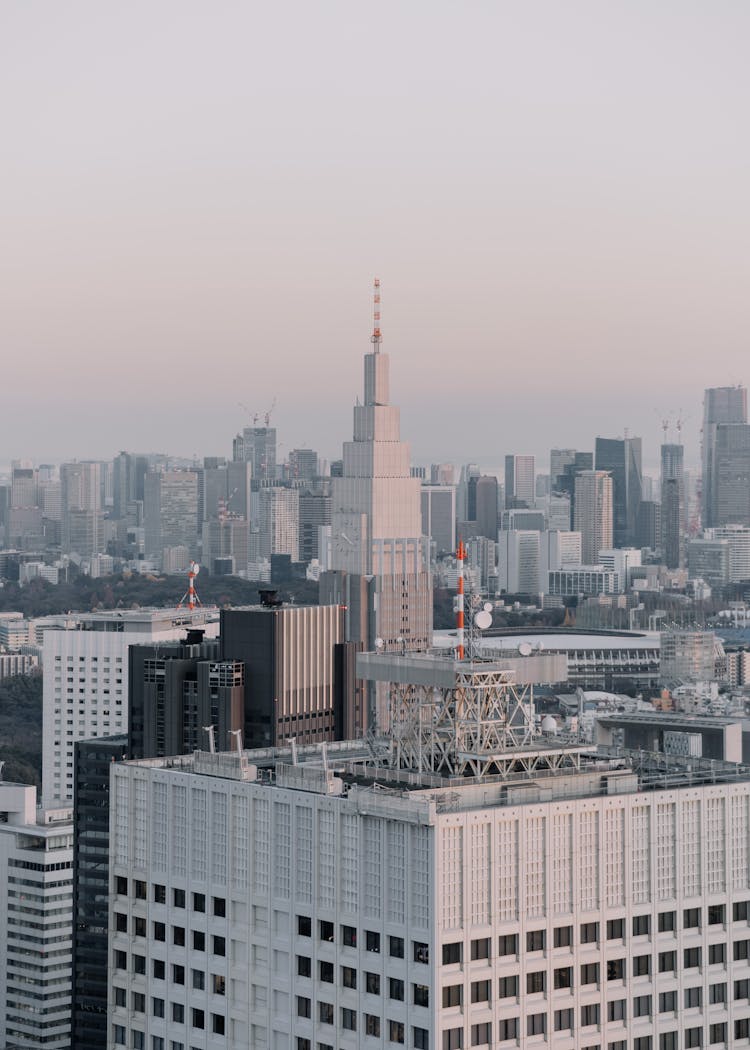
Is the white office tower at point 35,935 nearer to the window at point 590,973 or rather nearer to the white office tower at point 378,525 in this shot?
the window at point 590,973

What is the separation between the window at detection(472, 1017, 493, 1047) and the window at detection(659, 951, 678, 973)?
2.19 meters

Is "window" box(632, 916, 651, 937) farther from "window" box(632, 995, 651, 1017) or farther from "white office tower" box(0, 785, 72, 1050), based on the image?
"white office tower" box(0, 785, 72, 1050)

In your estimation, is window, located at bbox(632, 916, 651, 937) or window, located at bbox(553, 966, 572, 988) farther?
window, located at bbox(632, 916, 651, 937)

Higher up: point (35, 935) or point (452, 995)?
point (452, 995)

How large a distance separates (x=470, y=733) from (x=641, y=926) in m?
3.23

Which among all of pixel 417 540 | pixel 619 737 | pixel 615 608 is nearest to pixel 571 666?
pixel 417 540

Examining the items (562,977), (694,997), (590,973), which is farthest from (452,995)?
(694,997)

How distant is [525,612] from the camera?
172m

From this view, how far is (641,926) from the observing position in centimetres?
2428

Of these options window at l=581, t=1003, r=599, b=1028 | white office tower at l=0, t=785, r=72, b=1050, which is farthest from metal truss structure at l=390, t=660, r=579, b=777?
white office tower at l=0, t=785, r=72, b=1050

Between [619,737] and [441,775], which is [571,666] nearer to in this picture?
[619,737]

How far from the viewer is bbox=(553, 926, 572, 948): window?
23594 millimetres

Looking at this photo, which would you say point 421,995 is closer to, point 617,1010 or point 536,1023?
point 536,1023

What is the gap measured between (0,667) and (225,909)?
105339 mm
